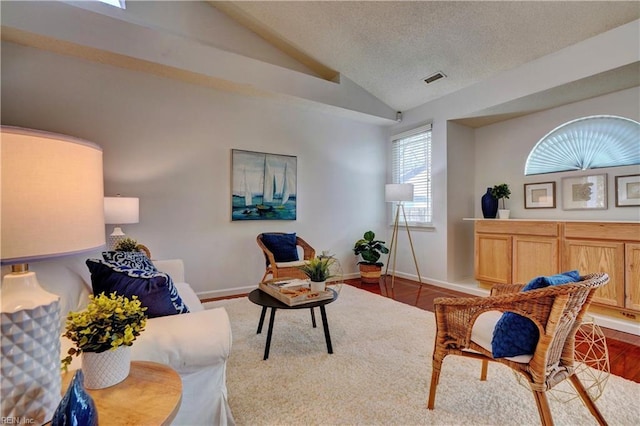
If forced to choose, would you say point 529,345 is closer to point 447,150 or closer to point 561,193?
point 561,193

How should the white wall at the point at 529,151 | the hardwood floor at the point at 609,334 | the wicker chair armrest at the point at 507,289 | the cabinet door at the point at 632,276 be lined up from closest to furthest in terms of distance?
the wicker chair armrest at the point at 507,289, the hardwood floor at the point at 609,334, the cabinet door at the point at 632,276, the white wall at the point at 529,151

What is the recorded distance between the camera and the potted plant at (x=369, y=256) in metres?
4.67

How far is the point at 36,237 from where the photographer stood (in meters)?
0.63

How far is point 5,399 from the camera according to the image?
2.17 ft

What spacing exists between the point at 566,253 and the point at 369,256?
7.94ft

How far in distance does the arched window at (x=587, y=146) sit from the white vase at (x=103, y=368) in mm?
4540

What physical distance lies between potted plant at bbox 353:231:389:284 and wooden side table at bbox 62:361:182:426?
3.90 metres

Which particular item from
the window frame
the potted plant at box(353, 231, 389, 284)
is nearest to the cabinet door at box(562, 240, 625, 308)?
the window frame

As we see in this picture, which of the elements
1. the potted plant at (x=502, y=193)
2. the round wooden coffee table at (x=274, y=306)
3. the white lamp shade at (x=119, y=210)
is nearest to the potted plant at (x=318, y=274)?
the round wooden coffee table at (x=274, y=306)

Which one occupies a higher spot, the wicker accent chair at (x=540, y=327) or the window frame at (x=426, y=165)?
the window frame at (x=426, y=165)

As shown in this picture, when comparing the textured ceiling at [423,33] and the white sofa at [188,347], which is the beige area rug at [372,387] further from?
the textured ceiling at [423,33]

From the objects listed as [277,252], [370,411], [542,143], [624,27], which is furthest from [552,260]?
[277,252]

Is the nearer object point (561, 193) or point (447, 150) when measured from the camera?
point (561, 193)

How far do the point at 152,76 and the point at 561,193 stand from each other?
5.12m
